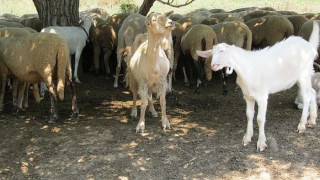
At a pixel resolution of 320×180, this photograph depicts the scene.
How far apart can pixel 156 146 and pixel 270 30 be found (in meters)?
5.55

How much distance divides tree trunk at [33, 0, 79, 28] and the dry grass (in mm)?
17327

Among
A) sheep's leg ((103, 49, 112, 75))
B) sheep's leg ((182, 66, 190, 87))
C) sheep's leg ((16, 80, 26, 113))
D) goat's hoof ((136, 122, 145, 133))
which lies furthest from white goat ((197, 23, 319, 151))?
sheep's leg ((103, 49, 112, 75))

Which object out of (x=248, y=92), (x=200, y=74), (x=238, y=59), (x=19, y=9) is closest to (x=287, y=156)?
(x=248, y=92)

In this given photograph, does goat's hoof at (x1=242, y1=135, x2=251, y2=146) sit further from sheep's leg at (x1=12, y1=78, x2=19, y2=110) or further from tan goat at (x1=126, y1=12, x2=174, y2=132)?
sheep's leg at (x1=12, y1=78, x2=19, y2=110)

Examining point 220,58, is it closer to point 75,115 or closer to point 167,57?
point 167,57

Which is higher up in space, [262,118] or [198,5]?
[262,118]

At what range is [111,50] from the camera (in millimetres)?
11289

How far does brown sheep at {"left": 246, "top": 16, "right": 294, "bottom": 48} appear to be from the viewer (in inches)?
407

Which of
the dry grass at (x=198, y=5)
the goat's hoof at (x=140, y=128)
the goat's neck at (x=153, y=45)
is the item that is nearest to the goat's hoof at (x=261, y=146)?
the goat's hoof at (x=140, y=128)

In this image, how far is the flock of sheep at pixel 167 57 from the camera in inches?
227

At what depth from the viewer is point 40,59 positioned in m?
7.13

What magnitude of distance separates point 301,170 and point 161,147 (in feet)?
6.19

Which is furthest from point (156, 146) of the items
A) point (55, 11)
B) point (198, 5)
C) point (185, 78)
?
point (198, 5)

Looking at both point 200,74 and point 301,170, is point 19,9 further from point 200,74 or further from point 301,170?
point 301,170
